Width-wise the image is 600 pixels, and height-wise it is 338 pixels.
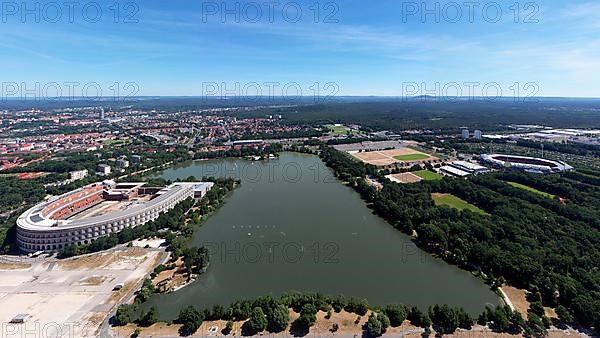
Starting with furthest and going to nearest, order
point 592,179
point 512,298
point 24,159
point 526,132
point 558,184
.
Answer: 1. point 526,132
2. point 24,159
3. point 592,179
4. point 558,184
5. point 512,298

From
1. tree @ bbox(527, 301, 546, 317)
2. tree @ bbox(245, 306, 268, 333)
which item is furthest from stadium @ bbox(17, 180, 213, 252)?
tree @ bbox(527, 301, 546, 317)

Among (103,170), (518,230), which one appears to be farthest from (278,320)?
(103,170)

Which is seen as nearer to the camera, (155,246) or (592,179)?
(155,246)

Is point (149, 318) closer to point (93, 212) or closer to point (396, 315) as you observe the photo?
point (396, 315)

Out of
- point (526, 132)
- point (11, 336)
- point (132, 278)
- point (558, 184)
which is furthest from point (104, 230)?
point (526, 132)

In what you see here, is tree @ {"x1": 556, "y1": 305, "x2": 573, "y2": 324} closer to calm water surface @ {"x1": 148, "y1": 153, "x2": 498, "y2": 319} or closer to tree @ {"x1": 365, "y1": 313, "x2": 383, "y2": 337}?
calm water surface @ {"x1": 148, "y1": 153, "x2": 498, "y2": 319}

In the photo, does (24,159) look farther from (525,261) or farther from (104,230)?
(525,261)

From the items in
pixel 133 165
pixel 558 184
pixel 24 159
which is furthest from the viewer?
pixel 24 159

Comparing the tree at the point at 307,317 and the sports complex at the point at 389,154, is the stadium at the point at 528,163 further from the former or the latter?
the tree at the point at 307,317
